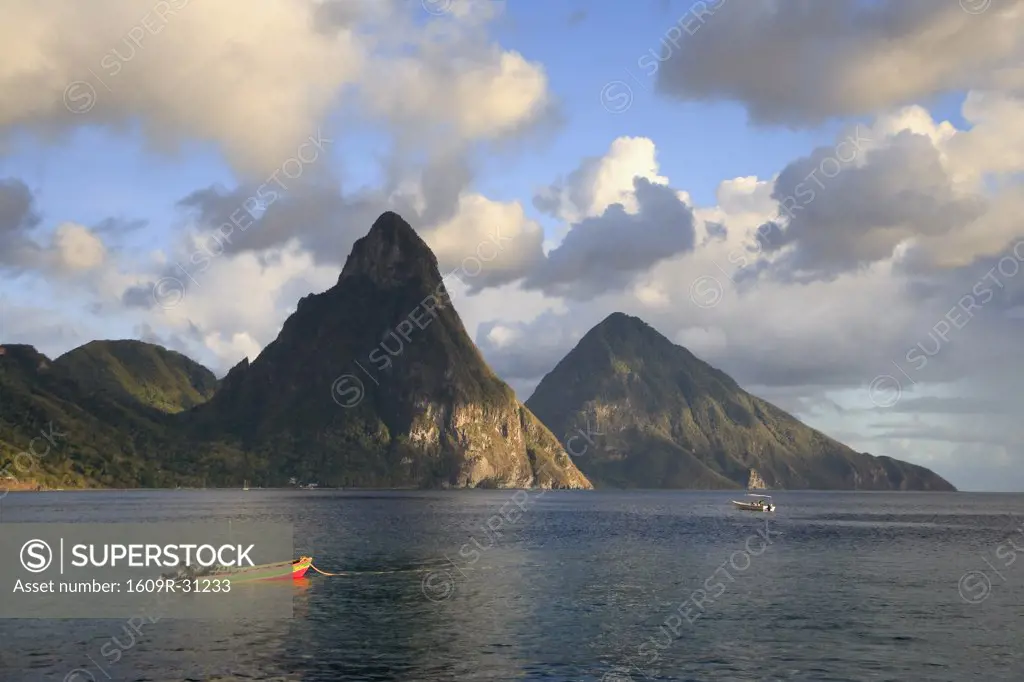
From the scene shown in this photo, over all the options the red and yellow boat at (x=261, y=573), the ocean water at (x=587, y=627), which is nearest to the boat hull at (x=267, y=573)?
the red and yellow boat at (x=261, y=573)

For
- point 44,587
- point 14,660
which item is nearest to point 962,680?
point 14,660

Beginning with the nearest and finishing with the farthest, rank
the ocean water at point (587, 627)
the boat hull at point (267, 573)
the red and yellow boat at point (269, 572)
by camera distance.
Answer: the ocean water at point (587, 627) → the boat hull at point (267, 573) → the red and yellow boat at point (269, 572)

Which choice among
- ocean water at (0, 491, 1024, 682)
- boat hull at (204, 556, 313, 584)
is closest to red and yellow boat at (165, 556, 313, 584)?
boat hull at (204, 556, 313, 584)

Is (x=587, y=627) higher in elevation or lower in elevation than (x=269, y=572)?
lower

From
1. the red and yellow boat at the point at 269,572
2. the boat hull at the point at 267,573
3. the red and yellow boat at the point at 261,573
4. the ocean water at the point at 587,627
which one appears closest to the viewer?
the ocean water at the point at 587,627

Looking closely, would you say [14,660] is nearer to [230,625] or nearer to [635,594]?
[230,625]

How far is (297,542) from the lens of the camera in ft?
488

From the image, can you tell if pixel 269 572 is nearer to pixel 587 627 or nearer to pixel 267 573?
pixel 267 573

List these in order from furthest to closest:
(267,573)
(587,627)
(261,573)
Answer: (267,573)
(261,573)
(587,627)

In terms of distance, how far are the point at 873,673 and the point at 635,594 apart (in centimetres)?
3558

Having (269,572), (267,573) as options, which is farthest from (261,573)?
(269,572)

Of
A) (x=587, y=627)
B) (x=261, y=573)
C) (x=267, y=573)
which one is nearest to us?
(x=587, y=627)

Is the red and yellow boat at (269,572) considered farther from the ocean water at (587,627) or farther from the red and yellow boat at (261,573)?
the ocean water at (587,627)

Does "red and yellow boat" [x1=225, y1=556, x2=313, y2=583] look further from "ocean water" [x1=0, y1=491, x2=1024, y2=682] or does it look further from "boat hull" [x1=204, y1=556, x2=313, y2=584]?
"ocean water" [x1=0, y1=491, x2=1024, y2=682]
